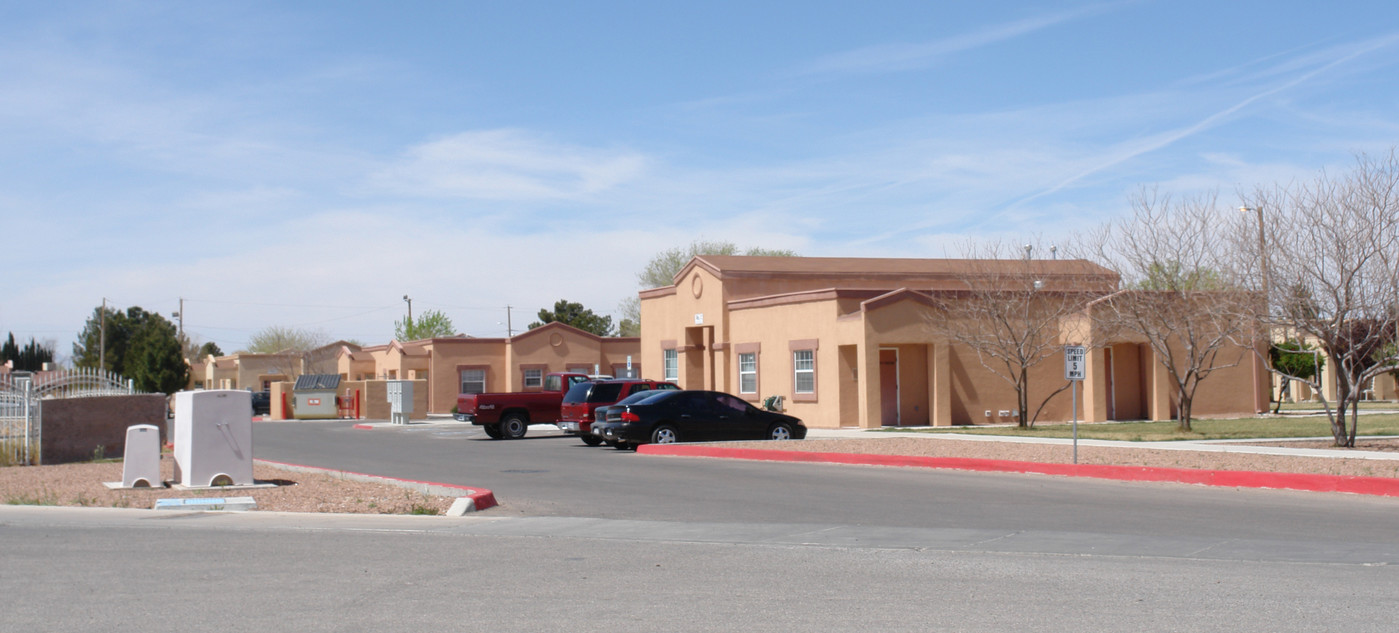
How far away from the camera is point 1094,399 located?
109 ft

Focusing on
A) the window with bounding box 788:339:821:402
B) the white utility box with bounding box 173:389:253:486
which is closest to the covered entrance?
the window with bounding box 788:339:821:402

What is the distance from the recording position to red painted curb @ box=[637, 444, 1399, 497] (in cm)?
1605

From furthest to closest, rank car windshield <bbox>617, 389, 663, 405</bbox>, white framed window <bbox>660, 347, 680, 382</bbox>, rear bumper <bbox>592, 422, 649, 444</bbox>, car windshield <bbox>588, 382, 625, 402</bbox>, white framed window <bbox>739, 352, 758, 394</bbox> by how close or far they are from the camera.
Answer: white framed window <bbox>660, 347, 680, 382</bbox> → white framed window <bbox>739, 352, 758, 394</bbox> → car windshield <bbox>588, 382, 625, 402</bbox> → car windshield <bbox>617, 389, 663, 405</bbox> → rear bumper <bbox>592, 422, 649, 444</bbox>

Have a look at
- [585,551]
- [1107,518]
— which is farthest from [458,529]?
[1107,518]

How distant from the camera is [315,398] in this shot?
5588cm

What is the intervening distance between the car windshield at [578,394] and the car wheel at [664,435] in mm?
3251

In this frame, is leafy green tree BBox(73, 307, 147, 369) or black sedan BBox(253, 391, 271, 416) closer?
black sedan BBox(253, 391, 271, 416)

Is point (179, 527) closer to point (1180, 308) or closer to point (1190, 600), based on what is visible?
point (1190, 600)

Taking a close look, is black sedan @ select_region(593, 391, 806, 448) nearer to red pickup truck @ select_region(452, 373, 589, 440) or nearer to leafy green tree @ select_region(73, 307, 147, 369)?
red pickup truck @ select_region(452, 373, 589, 440)

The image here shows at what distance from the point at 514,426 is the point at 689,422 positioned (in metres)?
7.52

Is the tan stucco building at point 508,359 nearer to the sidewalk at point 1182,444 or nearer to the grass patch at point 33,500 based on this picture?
the sidewalk at point 1182,444

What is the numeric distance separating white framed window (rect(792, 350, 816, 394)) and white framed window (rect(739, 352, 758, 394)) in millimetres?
2219

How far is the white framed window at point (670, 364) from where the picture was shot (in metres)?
42.9

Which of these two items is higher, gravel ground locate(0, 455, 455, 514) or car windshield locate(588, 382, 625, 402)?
car windshield locate(588, 382, 625, 402)
